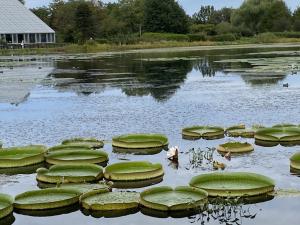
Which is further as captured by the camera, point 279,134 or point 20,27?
point 20,27

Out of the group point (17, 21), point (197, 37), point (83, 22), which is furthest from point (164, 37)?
point (17, 21)

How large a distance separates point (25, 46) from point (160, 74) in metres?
47.2

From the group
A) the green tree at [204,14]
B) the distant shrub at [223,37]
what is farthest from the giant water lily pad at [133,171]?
the green tree at [204,14]

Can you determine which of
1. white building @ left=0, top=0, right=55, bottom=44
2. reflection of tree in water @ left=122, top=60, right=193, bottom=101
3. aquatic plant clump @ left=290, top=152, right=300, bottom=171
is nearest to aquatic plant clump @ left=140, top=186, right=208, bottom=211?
aquatic plant clump @ left=290, top=152, right=300, bottom=171

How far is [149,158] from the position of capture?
38.9 feet

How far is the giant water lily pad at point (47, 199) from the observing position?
8.72 meters

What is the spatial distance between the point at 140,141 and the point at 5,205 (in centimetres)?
460

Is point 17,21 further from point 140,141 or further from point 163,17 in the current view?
point 140,141

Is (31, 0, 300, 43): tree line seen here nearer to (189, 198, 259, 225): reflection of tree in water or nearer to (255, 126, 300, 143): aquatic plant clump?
(255, 126, 300, 143): aquatic plant clump

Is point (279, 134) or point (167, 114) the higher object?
point (279, 134)

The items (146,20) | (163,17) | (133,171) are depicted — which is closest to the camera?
(133,171)

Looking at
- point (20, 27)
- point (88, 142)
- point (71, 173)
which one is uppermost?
point (20, 27)

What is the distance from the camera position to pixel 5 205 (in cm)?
859

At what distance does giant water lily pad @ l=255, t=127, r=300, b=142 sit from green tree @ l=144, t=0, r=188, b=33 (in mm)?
83510
